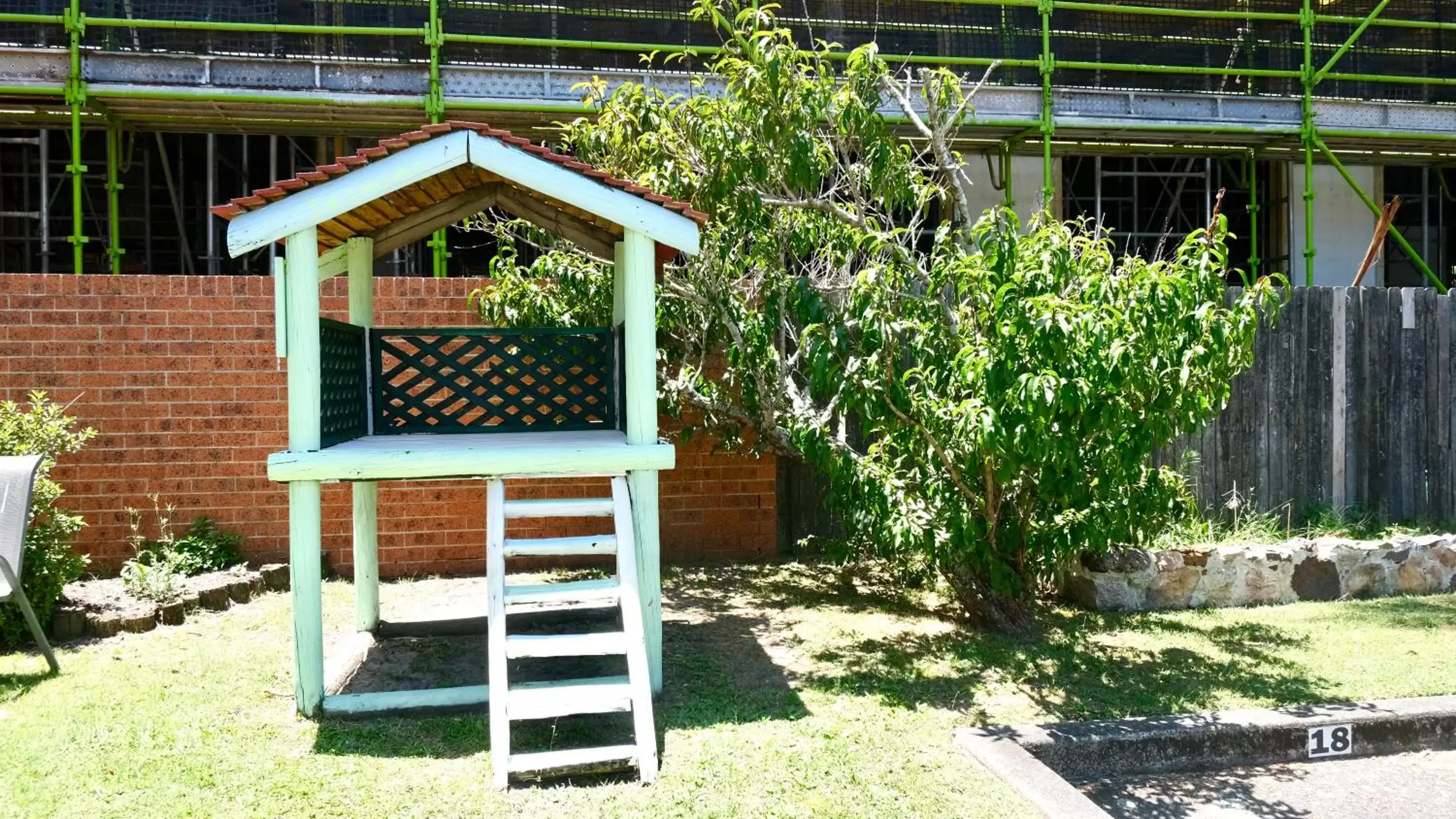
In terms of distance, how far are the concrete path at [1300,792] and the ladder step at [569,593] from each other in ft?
7.24

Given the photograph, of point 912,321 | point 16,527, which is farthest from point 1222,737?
point 16,527

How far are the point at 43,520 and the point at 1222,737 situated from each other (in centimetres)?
659

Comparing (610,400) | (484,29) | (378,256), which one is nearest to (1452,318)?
(610,400)

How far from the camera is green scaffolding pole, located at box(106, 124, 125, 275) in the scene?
9461 millimetres

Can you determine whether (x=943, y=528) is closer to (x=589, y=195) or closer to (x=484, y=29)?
(x=589, y=195)

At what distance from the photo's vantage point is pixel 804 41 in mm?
11930

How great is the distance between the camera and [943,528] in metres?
5.68

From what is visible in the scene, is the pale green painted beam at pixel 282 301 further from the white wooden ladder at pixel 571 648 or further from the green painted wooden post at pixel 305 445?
the white wooden ladder at pixel 571 648

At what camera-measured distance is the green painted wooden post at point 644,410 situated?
5.18 meters

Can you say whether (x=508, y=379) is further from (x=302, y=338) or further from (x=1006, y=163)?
(x=1006, y=163)

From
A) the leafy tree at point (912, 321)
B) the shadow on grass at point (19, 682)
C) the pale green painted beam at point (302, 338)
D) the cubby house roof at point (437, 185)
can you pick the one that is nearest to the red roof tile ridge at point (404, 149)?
the cubby house roof at point (437, 185)

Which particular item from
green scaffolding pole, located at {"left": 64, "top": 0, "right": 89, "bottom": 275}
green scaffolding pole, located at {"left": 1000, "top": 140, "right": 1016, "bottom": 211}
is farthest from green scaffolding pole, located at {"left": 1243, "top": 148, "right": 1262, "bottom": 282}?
green scaffolding pole, located at {"left": 64, "top": 0, "right": 89, "bottom": 275}

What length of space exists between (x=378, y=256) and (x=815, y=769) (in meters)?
4.40

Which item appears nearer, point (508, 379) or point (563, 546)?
point (563, 546)
